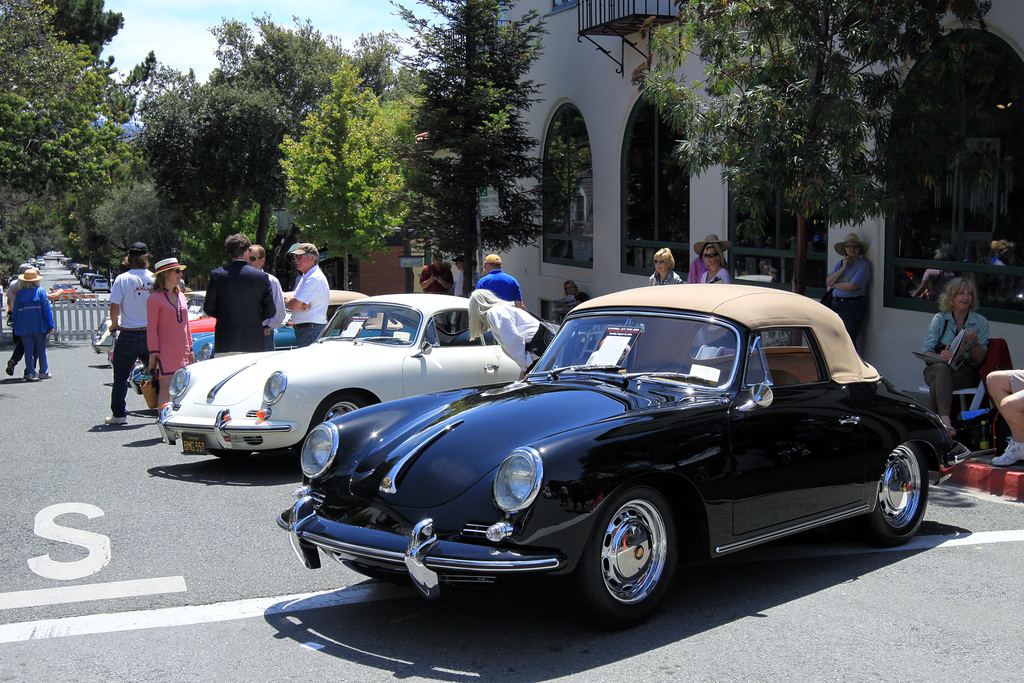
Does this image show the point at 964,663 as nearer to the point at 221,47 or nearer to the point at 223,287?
the point at 223,287

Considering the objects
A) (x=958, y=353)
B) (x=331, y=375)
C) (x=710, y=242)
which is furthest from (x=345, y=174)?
(x=958, y=353)

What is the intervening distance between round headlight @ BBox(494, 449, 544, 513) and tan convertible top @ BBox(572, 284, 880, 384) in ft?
5.23

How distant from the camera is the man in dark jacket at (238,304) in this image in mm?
9445

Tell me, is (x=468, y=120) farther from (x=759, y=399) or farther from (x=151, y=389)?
(x=759, y=399)

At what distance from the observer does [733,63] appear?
9.75m

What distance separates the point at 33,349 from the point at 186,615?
12.1 metres

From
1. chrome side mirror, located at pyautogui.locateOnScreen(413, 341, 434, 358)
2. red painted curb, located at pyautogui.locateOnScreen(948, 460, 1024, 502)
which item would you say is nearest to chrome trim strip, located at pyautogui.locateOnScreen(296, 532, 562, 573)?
chrome side mirror, located at pyautogui.locateOnScreen(413, 341, 434, 358)

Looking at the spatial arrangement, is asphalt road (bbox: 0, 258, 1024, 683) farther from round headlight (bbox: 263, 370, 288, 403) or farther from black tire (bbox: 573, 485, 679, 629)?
round headlight (bbox: 263, 370, 288, 403)

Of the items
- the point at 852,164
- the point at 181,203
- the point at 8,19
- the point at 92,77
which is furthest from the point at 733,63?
the point at 181,203

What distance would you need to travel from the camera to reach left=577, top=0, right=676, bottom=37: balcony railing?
1542cm

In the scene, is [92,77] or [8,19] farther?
[92,77]

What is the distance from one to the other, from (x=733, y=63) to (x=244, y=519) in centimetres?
664

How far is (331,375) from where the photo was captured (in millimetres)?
7773

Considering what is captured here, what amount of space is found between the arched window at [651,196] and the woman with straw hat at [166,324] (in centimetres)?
882
